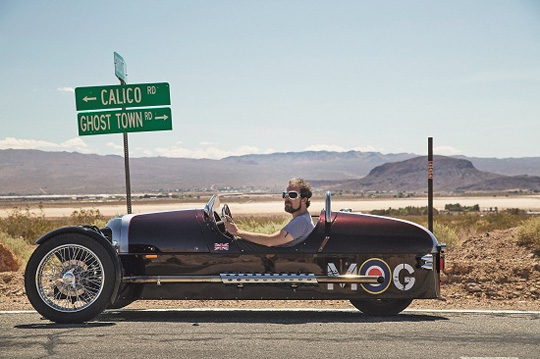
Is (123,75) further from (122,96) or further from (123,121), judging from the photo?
(123,121)

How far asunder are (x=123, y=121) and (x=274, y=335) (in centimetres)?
643

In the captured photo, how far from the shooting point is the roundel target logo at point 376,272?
6.55 m

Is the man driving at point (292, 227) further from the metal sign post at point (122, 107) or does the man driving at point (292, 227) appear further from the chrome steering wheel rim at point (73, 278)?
the metal sign post at point (122, 107)

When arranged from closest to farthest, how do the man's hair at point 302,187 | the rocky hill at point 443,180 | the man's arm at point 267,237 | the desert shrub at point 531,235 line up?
the man's arm at point 267,237 < the man's hair at point 302,187 < the desert shrub at point 531,235 < the rocky hill at point 443,180

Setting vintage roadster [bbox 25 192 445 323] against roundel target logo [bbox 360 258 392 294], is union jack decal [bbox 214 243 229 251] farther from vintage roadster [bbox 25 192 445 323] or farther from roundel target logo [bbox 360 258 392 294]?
roundel target logo [bbox 360 258 392 294]

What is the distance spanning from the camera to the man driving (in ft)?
21.5

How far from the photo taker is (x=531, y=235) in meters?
13.6

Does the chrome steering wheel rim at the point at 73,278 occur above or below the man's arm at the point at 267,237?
below

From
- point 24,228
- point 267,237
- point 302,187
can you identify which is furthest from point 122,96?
point 24,228

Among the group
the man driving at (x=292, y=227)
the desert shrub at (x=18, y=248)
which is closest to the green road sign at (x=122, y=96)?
the desert shrub at (x=18, y=248)

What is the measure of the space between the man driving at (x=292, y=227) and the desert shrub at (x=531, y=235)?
7.85m

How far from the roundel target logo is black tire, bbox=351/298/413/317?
420 mm

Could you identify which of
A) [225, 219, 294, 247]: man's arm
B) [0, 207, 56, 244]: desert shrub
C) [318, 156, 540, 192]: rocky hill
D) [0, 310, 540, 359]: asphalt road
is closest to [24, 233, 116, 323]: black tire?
[0, 310, 540, 359]: asphalt road

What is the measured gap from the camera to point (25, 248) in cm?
1559
